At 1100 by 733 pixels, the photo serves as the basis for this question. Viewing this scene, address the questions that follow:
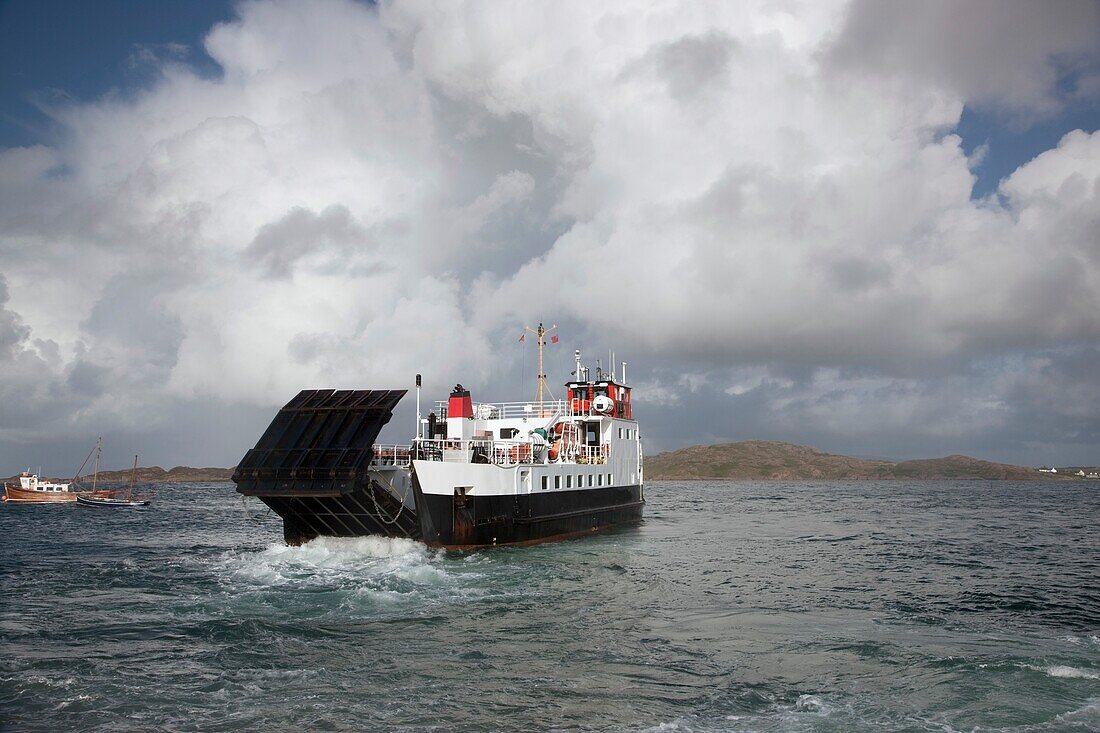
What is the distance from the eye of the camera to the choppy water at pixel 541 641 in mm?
12812

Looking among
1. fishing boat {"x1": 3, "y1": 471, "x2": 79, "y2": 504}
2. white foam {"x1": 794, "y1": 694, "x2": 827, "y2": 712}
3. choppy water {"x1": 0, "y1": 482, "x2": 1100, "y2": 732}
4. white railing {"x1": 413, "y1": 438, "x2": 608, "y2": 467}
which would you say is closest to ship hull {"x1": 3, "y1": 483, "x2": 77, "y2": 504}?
fishing boat {"x1": 3, "y1": 471, "x2": 79, "y2": 504}

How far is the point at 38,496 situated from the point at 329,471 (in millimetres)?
82225

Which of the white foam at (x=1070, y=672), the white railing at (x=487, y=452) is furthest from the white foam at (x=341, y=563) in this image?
the white foam at (x=1070, y=672)

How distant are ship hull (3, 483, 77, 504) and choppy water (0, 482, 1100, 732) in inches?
2510

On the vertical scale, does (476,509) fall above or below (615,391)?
below

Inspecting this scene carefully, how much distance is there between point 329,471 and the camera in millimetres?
27859

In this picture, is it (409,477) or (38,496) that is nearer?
(409,477)

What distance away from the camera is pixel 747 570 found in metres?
30.6

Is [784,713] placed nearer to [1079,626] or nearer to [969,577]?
[1079,626]

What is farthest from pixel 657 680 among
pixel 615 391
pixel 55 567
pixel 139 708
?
pixel 615 391

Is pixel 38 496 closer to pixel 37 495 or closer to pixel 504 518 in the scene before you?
pixel 37 495

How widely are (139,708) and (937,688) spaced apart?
14.3 metres

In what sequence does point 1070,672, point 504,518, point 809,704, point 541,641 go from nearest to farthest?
point 809,704
point 1070,672
point 541,641
point 504,518

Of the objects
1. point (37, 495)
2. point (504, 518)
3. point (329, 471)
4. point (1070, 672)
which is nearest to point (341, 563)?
point (329, 471)
